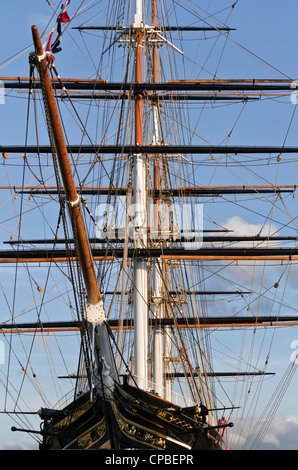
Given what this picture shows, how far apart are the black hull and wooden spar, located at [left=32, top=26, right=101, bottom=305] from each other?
2368mm

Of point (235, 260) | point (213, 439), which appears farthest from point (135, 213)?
point (213, 439)

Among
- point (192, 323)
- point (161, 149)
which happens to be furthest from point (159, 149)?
point (192, 323)

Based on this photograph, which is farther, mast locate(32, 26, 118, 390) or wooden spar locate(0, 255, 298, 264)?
wooden spar locate(0, 255, 298, 264)

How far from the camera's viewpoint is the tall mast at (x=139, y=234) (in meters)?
24.1

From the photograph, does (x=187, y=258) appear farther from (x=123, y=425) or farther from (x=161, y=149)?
(x=123, y=425)

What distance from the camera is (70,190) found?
16141mm

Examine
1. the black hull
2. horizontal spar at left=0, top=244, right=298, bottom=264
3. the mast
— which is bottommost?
the black hull

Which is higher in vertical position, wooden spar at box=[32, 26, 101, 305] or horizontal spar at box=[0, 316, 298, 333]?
horizontal spar at box=[0, 316, 298, 333]

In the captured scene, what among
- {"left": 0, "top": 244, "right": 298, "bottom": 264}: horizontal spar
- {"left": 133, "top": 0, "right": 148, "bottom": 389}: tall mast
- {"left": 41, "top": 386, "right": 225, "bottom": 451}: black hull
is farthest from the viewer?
{"left": 0, "top": 244, "right": 298, "bottom": 264}: horizontal spar

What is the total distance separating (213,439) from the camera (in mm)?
19750

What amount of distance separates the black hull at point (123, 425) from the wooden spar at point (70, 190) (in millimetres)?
2368

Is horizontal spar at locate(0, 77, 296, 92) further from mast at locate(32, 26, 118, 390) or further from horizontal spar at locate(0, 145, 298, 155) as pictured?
mast at locate(32, 26, 118, 390)

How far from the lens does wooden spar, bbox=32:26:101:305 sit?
14.9 metres

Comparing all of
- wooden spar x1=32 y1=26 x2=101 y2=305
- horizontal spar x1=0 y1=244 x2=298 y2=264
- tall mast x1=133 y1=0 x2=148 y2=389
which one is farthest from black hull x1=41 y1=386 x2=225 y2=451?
horizontal spar x1=0 y1=244 x2=298 y2=264
